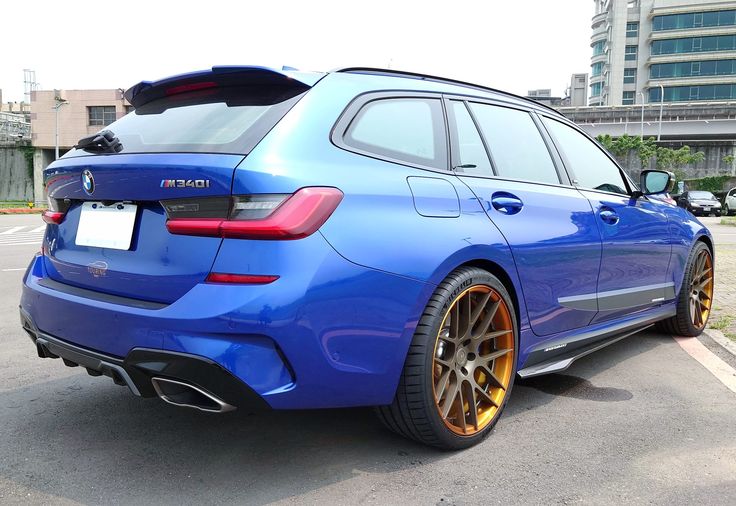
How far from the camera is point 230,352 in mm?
2180

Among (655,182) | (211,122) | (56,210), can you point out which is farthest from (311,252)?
(655,182)

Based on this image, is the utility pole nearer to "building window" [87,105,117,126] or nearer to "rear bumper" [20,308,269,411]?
"building window" [87,105,117,126]

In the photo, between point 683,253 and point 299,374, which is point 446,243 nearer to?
point 299,374

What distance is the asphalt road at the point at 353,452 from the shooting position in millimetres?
2469

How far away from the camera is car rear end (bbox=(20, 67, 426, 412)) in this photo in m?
2.20

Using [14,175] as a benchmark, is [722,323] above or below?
below

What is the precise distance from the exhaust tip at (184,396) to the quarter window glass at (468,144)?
1.51 metres

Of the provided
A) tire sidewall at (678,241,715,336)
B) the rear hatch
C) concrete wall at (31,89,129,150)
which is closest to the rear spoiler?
the rear hatch

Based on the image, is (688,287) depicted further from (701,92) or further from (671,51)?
(671,51)

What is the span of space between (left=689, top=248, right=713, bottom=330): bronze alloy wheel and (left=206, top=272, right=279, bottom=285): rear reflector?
13.1ft

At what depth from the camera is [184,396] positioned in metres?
2.31

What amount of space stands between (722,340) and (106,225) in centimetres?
456

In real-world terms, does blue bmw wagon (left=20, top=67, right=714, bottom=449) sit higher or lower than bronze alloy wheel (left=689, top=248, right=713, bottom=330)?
higher

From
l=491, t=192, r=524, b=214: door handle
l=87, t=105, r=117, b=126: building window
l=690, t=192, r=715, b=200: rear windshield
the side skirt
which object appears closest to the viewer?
l=491, t=192, r=524, b=214: door handle
